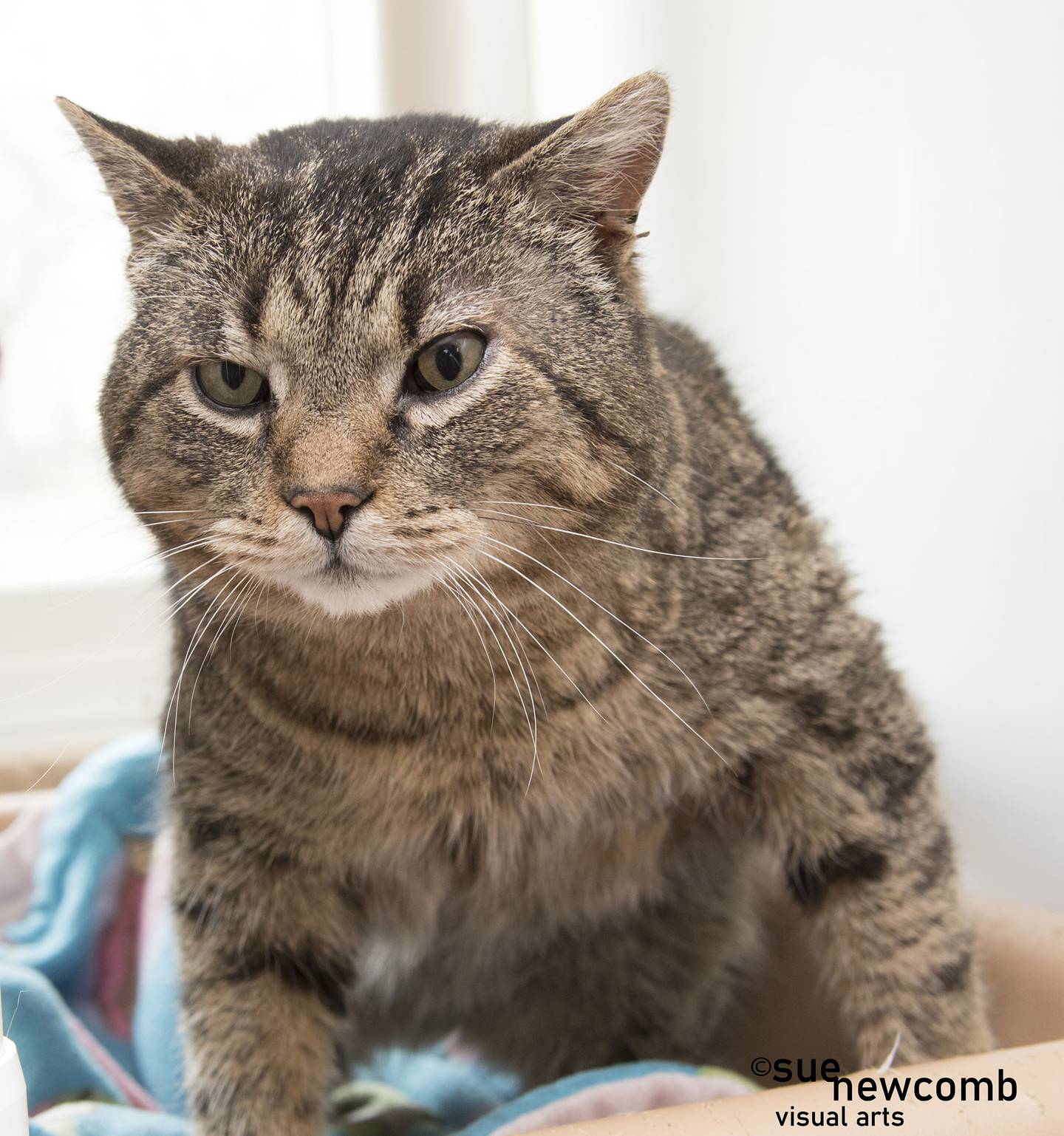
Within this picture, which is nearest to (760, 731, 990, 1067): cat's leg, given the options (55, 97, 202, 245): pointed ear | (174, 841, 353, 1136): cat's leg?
(174, 841, 353, 1136): cat's leg

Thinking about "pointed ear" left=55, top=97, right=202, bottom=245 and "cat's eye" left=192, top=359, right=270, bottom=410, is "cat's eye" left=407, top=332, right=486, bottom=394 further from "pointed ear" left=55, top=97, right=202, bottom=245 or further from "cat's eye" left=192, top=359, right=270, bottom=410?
"pointed ear" left=55, top=97, right=202, bottom=245

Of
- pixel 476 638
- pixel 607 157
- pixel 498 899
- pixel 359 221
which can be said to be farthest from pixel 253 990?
pixel 607 157

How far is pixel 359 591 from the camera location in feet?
3.25

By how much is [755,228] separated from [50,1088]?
1578 mm

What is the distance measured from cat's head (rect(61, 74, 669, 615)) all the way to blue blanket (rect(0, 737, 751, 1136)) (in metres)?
0.62

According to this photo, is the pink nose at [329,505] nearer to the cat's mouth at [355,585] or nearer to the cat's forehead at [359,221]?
the cat's mouth at [355,585]

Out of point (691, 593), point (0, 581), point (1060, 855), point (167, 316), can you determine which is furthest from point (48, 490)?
point (1060, 855)

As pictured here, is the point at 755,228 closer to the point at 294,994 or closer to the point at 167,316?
the point at 167,316

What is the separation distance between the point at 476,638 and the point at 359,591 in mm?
175

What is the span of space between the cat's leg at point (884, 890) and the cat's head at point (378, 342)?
396 millimetres

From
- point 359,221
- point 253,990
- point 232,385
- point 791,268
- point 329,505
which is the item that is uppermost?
point 791,268

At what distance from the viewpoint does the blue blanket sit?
1.27 metres

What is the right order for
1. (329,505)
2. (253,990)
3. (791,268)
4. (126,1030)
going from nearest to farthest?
(329,505) < (253,990) < (126,1030) < (791,268)

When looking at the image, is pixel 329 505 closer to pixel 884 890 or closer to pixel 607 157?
pixel 607 157
